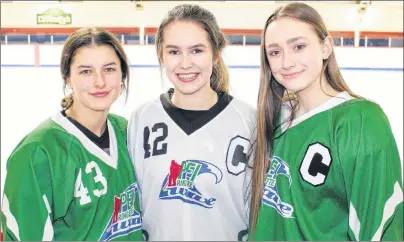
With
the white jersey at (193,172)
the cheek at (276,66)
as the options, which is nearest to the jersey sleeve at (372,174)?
the cheek at (276,66)

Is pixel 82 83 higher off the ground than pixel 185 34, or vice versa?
pixel 185 34

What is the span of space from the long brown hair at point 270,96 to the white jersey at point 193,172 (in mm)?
61

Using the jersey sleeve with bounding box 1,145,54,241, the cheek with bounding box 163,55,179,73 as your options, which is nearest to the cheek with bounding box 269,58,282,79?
the cheek with bounding box 163,55,179,73

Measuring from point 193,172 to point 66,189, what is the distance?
364 millimetres

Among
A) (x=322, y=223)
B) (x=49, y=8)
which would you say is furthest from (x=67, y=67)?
(x=49, y=8)

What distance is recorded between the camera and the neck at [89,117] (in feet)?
4.27

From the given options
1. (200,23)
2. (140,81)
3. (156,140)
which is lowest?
(140,81)

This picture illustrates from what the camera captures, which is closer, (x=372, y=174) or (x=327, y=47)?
(x=372, y=174)

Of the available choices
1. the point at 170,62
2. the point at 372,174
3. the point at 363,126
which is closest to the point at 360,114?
the point at 363,126

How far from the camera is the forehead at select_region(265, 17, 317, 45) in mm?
1235

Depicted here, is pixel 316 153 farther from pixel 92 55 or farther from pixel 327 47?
pixel 92 55

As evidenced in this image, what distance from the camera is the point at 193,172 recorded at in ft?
4.40

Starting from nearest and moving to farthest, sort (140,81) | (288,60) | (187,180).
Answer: (288,60), (187,180), (140,81)

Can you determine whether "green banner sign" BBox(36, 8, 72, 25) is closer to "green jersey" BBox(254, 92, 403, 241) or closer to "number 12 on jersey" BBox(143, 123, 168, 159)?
"number 12 on jersey" BBox(143, 123, 168, 159)
